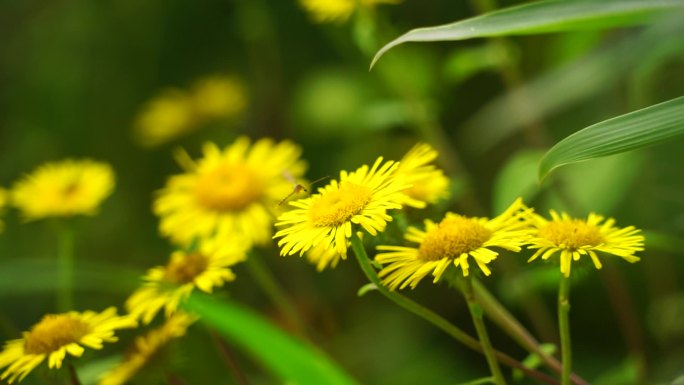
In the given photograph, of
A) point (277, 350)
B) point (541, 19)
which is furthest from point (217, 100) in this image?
point (277, 350)

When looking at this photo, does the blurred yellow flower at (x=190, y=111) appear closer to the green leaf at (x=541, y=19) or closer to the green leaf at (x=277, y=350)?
the green leaf at (x=541, y=19)

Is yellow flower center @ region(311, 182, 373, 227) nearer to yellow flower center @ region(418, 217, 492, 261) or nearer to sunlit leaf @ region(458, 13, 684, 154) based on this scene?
yellow flower center @ region(418, 217, 492, 261)

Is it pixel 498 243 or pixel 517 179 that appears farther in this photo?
pixel 517 179

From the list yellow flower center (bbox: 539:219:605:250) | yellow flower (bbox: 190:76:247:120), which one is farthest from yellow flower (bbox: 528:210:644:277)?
yellow flower (bbox: 190:76:247:120)

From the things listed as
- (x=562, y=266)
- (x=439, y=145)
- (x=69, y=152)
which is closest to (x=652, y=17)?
(x=562, y=266)

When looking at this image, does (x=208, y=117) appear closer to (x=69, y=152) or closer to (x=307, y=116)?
(x=307, y=116)

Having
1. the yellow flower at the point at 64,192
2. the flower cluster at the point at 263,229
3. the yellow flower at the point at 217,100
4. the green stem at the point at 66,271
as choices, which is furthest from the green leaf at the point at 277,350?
the yellow flower at the point at 217,100

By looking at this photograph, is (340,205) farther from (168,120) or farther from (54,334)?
(168,120)
